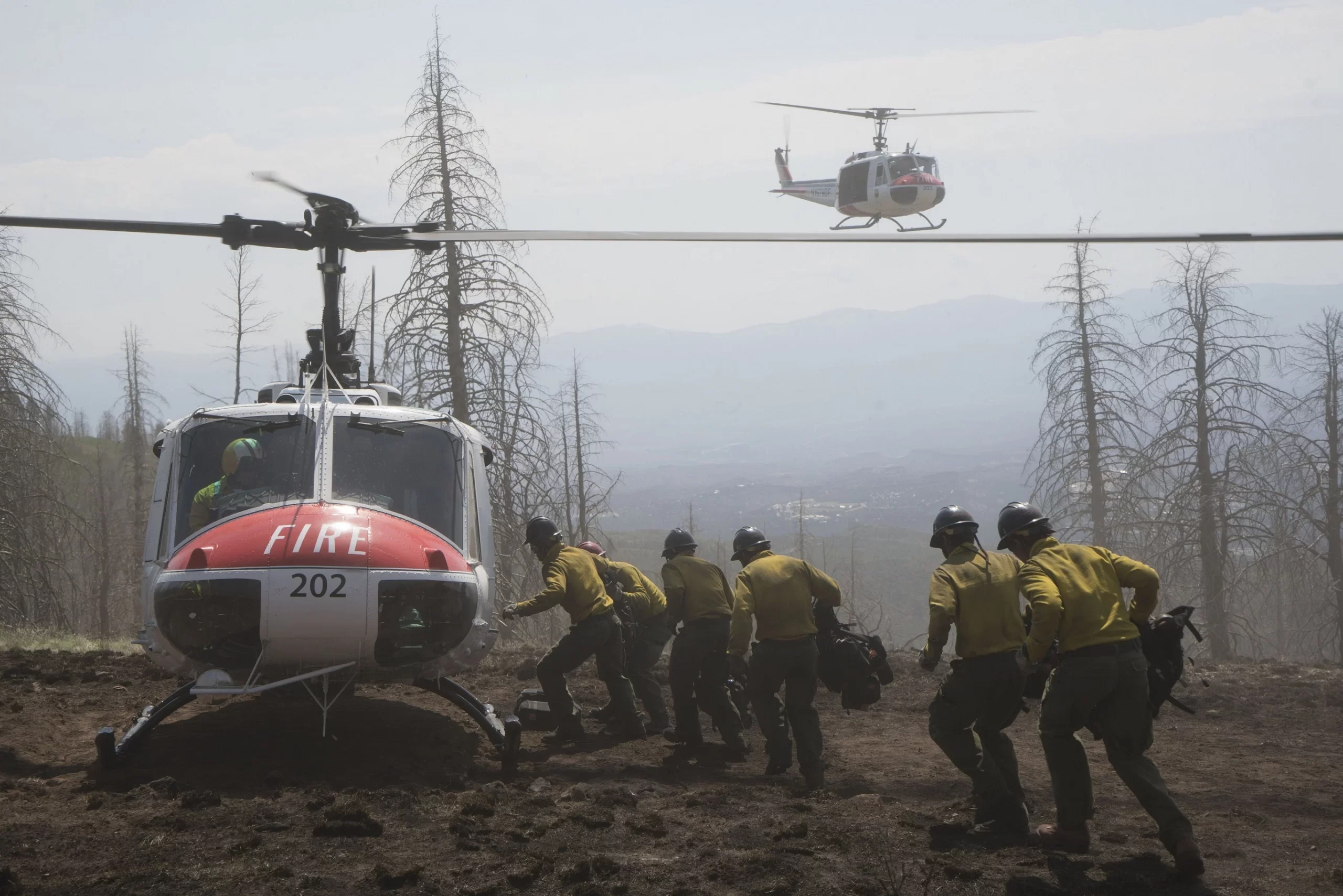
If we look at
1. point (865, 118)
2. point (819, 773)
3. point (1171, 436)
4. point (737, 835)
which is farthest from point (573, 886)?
point (865, 118)

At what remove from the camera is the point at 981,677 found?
7.02 metres

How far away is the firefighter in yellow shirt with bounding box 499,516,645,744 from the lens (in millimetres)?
9602

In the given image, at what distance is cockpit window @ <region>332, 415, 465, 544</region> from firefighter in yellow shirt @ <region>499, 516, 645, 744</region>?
4.05 feet

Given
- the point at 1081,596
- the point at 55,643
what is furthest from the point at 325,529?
the point at 55,643

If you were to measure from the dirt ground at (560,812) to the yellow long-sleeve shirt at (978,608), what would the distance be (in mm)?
1117

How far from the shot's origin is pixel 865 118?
28.5 meters

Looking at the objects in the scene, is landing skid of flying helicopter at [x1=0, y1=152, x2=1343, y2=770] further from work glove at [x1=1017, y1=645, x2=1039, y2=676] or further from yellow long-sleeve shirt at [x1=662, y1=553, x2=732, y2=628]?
work glove at [x1=1017, y1=645, x2=1039, y2=676]

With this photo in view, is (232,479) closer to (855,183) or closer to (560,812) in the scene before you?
(560,812)

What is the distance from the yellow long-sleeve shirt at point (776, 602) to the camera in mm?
8359

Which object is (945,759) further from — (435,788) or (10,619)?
(10,619)

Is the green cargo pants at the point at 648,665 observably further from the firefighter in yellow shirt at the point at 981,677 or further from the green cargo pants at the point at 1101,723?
the green cargo pants at the point at 1101,723

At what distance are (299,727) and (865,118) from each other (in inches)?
926

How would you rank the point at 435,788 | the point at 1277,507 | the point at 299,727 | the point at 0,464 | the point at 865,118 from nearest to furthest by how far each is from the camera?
the point at 435,788, the point at 299,727, the point at 0,464, the point at 1277,507, the point at 865,118

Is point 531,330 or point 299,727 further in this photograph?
point 531,330
